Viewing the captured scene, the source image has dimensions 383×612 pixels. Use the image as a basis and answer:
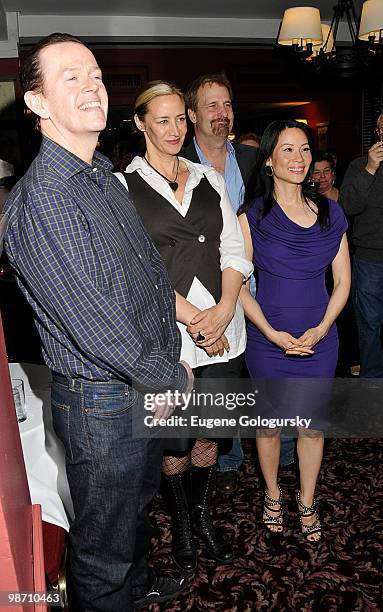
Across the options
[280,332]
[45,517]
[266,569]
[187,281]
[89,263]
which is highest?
[89,263]

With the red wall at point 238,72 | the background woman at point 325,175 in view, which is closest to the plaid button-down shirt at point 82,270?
the background woman at point 325,175

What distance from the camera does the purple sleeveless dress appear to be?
7.28 feet

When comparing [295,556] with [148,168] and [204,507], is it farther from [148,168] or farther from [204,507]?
[148,168]

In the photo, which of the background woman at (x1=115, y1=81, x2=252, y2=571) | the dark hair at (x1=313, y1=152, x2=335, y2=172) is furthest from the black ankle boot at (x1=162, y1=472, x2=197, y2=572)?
the dark hair at (x1=313, y1=152, x2=335, y2=172)

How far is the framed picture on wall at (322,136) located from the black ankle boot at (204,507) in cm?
618

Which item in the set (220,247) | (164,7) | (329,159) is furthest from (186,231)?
(164,7)

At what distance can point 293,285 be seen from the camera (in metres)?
2.24

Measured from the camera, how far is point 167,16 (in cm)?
568

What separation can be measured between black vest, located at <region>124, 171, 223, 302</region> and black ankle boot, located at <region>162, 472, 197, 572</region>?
0.68m

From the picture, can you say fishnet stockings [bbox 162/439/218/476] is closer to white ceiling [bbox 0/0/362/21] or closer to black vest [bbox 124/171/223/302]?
black vest [bbox 124/171/223/302]

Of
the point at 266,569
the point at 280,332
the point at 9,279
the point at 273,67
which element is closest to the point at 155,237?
the point at 280,332

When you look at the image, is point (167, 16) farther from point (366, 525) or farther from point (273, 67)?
point (366, 525)

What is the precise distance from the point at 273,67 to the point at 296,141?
16.4 feet

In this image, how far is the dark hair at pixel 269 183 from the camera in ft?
7.30
